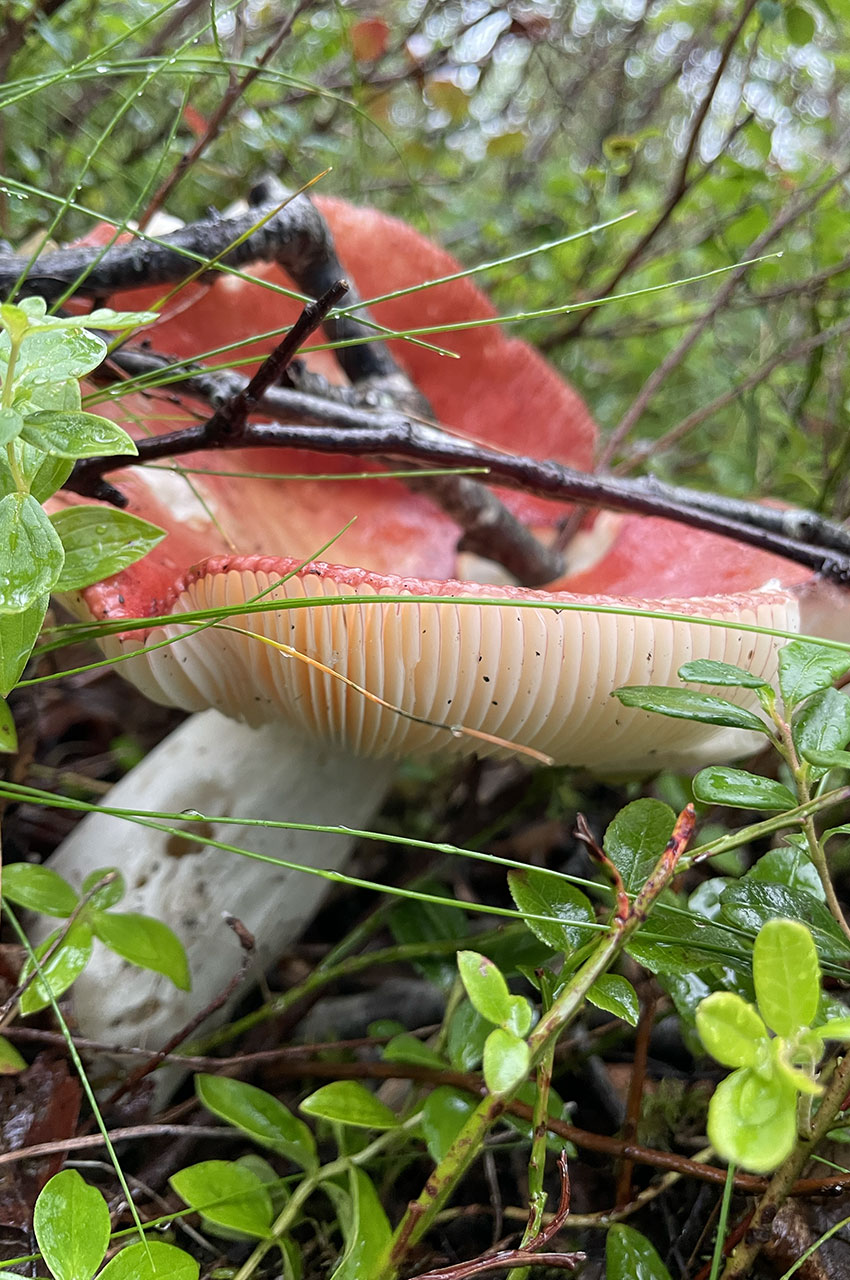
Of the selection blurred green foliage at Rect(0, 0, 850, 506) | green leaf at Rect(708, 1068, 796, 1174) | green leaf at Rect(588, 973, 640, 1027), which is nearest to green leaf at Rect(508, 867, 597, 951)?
green leaf at Rect(588, 973, 640, 1027)

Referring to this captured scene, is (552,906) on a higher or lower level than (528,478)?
lower

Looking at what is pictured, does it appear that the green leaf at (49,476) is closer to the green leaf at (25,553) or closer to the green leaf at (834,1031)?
the green leaf at (25,553)

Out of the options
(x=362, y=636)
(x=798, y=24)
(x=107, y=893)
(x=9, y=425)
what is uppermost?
(x=798, y=24)

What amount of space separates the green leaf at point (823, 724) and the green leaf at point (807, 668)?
0.06 feet

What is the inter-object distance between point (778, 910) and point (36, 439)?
2.88ft

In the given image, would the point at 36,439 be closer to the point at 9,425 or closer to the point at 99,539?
the point at 9,425

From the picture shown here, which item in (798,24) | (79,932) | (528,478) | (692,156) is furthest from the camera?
(692,156)

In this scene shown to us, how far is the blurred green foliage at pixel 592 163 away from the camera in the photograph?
1.97m

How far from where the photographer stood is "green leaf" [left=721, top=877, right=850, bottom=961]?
855mm

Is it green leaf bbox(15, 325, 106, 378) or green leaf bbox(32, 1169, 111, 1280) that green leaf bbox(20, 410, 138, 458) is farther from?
green leaf bbox(32, 1169, 111, 1280)

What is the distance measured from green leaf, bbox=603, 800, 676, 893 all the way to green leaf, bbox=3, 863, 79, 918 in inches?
25.8

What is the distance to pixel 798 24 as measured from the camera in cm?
171

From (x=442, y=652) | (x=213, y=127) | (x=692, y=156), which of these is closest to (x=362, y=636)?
(x=442, y=652)

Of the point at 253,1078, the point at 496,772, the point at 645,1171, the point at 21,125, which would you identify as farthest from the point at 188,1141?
the point at 21,125
